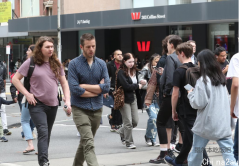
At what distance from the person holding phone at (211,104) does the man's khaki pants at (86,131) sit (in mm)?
1353

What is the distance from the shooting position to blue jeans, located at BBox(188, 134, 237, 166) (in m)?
5.76

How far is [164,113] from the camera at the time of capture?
7.69 m

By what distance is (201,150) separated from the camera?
5.98 m

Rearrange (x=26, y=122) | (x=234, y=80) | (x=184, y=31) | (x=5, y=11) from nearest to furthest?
(x=234, y=80)
(x=26, y=122)
(x=184, y=31)
(x=5, y=11)

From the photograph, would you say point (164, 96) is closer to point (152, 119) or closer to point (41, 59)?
point (152, 119)

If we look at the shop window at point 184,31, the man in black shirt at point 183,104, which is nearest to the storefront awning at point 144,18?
the shop window at point 184,31

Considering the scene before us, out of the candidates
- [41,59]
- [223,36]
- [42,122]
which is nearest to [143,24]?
[223,36]

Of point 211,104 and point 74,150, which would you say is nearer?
point 211,104

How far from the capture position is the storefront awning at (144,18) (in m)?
24.9

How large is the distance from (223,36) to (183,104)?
22.9 meters

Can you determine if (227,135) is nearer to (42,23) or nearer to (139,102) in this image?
(139,102)

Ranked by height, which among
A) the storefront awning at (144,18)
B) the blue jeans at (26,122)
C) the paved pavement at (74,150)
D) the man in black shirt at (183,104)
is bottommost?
the paved pavement at (74,150)

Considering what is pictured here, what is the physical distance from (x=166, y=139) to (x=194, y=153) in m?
1.87

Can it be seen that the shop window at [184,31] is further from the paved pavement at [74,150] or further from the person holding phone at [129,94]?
the person holding phone at [129,94]
